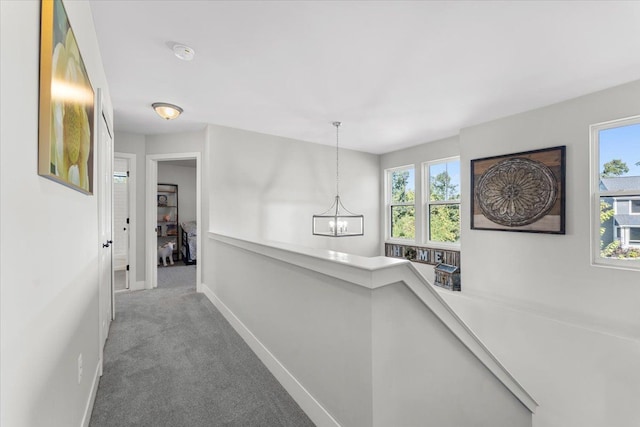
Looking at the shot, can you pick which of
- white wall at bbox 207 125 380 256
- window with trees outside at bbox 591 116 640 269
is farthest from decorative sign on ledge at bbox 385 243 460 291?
window with trees outside at bbox 591 116 640 269

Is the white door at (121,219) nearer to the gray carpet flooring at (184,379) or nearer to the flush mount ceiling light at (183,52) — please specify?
the gray carpet flooring at (184,379)

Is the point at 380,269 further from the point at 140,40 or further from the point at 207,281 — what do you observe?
the point at 207,281

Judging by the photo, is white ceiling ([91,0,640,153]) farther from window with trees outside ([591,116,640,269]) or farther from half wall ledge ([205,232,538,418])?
half wall ledge ([205,232,538,418])

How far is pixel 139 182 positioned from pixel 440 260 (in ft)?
15.8

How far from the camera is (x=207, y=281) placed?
13.2ft

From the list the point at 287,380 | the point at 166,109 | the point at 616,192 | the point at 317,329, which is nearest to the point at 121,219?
the point at 166,109

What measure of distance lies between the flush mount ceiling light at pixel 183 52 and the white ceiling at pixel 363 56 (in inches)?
2.8

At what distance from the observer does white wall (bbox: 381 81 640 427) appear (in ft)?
8.57

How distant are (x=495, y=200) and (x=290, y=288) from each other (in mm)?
3059

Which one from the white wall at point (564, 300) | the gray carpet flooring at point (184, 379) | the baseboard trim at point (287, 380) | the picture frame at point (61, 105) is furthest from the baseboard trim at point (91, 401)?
the white wall at point (564, 300)

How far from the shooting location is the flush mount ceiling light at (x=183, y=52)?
2.12 metres

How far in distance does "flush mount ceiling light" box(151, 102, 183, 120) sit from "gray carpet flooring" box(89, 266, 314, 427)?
7.52ft

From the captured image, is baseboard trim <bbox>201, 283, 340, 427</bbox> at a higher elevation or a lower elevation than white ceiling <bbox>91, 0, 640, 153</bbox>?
lower

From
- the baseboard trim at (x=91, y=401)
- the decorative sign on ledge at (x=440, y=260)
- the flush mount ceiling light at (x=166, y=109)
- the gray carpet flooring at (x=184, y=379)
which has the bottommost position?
the gray carpet flooring at (x=184, y=379)
